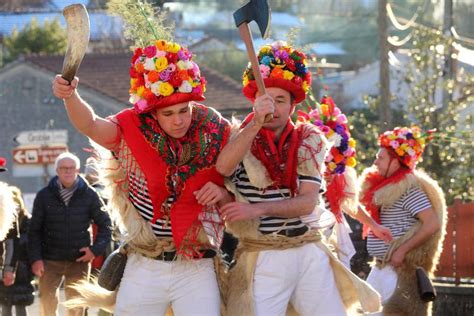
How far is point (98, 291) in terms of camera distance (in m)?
7.37

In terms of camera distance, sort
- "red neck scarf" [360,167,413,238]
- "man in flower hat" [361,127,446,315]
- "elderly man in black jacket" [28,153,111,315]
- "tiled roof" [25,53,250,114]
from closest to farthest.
Answer: "man in flower hat" [361,127,446,315], "red neck scarf" [360,167,413,238], "elderly man in black jacket" [28,153,111,315], "tiled roof" [25,53,250,114]

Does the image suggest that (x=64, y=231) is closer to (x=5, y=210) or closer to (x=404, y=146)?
(x=5, y=210)

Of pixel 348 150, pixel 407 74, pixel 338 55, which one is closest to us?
pixel 348 150

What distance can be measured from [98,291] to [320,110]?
3.41 metres

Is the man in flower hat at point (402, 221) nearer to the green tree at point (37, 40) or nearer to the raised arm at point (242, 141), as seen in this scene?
the raised arm at point (242, 141)

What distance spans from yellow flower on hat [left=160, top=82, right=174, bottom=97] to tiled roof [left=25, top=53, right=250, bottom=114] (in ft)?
89.2

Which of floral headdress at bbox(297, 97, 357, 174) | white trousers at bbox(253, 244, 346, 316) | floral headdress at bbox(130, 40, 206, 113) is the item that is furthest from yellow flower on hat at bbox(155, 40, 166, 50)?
floral headdress at bbox(297, 97, 357, 174)

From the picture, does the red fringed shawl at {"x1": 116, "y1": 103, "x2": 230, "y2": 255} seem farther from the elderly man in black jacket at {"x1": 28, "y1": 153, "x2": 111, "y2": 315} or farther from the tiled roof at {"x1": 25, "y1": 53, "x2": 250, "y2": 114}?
the tiled roof at {"x1": 25, "y1": 53, "x2": 250, "y2": 114}

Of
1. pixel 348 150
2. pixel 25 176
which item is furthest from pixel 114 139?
pixel 25 176

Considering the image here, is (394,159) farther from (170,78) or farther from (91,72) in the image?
(91,72)

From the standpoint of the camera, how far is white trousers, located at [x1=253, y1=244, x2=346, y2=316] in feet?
23.9

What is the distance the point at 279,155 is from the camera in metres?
7.32

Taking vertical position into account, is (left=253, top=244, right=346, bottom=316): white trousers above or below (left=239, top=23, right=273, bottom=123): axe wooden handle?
below

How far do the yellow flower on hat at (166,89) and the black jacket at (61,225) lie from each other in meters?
5.37
